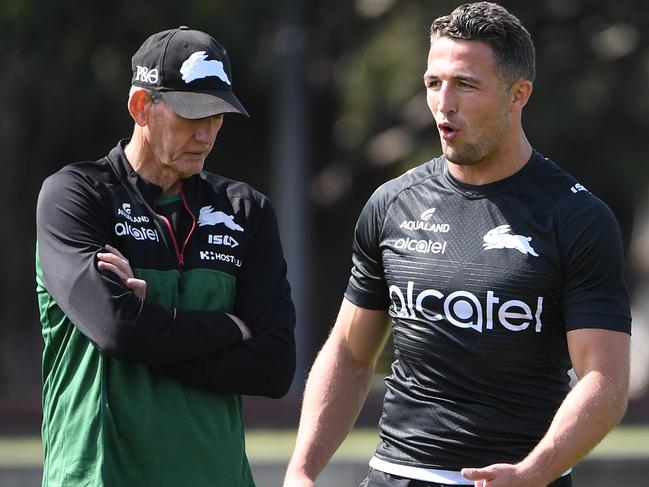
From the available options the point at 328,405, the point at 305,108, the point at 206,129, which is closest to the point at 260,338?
the point at 328,405

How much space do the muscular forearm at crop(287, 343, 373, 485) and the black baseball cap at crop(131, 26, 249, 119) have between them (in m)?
0.87

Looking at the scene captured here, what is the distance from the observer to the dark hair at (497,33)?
13.1 feet

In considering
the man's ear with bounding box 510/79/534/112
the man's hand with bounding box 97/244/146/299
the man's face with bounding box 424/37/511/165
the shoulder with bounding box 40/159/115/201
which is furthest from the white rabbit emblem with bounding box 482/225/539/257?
the shoulder with bounding box 40/159/115/201

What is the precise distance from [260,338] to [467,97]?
38.1 inches

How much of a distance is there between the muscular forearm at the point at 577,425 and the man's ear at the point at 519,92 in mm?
829

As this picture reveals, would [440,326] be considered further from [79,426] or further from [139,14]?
[139,14]

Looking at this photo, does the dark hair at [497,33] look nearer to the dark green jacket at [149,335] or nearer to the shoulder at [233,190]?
the shoulder at [233,190]

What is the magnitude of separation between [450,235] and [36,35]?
12.4 metres

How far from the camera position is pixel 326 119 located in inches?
746

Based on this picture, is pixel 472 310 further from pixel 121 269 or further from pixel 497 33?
pixel 121 269

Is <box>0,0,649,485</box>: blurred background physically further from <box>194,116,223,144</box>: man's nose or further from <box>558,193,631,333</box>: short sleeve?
<box>558,193,631,333</box>: short sleeve

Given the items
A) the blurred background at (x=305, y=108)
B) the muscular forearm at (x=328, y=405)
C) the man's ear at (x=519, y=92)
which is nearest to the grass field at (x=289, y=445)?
the blurred background at (x=305, y=108)

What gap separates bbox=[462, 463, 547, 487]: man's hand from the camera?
358 cm

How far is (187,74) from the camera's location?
419 cm
